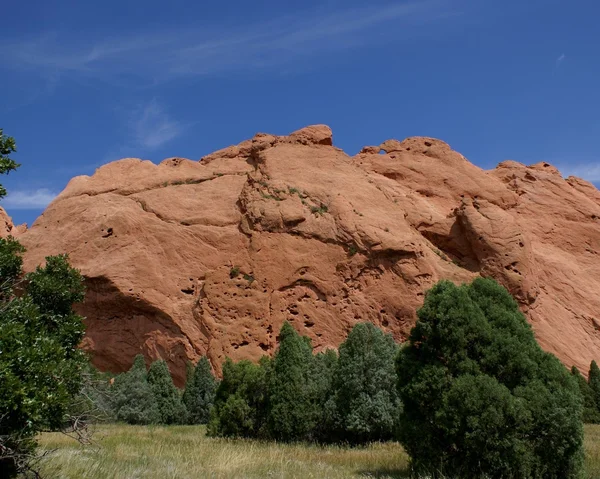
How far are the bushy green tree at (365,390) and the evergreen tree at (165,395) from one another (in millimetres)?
10756

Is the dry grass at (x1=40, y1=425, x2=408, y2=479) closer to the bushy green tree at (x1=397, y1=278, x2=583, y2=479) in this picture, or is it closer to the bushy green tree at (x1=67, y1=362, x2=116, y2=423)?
the bushy green tree at (x1=67, y1=362, x2=116, y2=423)

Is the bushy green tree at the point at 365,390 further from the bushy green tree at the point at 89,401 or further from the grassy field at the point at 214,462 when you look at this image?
the bushy green tree at the point at 89,401

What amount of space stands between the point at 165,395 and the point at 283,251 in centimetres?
1039

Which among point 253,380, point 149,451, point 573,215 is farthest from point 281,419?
point 573,215

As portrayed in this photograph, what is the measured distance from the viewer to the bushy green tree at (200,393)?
80.8 feet

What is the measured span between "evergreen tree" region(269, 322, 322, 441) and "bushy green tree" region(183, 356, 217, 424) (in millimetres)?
8821

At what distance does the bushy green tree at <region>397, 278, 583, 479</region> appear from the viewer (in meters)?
8.34

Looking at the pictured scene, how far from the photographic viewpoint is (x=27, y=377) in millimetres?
5262

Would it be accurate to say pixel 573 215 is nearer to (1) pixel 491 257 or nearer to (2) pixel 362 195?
(1) pixel 491 257

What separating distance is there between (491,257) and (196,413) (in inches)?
773

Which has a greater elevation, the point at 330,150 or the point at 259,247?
the point at 330,150

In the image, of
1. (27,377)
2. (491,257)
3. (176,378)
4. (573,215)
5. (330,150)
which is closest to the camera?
(27,377)

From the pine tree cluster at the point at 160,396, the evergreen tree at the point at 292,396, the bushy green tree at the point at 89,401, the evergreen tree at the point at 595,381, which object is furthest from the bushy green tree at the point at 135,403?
the evergreen tree at the point at 595,381

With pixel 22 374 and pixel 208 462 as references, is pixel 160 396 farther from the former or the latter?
pixel 22 374
